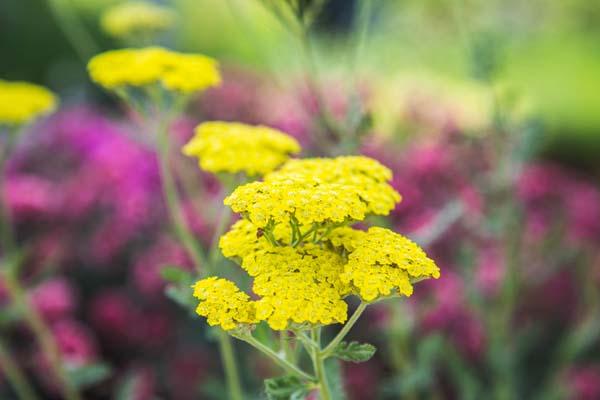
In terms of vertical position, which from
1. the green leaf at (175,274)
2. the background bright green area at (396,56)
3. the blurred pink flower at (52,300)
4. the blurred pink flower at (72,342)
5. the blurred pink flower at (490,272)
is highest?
the green leaf at (175,274)

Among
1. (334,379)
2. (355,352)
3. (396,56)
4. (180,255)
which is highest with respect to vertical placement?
(355,352)

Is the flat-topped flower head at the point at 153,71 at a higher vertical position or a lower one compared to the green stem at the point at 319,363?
higher

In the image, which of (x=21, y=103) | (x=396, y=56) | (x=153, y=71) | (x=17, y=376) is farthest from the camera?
(x=396, y=56)

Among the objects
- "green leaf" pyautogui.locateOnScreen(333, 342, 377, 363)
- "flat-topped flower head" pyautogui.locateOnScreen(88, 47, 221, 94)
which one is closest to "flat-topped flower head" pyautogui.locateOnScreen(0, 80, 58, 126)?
"flat-topped flower head" pyautogui.locateOnScreen(88, 47, 221, 94)

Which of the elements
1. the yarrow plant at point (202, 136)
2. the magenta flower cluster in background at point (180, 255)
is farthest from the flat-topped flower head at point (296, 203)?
the magenta flower cluster in background at point (180, 255)

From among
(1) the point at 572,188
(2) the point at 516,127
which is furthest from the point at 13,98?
(1) the point at 572,188

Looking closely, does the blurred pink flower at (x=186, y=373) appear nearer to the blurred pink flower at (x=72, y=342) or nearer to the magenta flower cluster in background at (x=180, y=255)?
the magenta flower cluster in background at (x=180, y=255)

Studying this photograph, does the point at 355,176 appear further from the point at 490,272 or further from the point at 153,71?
the point at 490,272

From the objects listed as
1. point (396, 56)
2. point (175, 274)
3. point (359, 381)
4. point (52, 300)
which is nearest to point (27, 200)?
point (52, 300)
